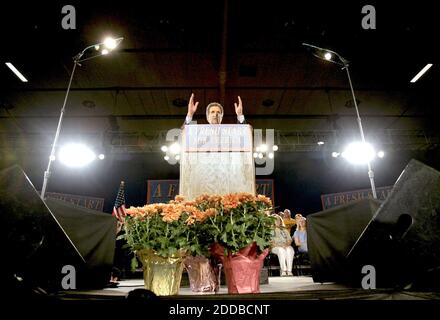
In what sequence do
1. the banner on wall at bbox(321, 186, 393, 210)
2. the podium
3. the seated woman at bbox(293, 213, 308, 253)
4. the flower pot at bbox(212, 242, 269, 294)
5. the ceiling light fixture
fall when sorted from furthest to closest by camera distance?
the banner on wall at bbox(321, 186, 393, 210)
the seated woman at bbox(293, 213, 308, 253)
the ceiling light fixture
the podium
the flower pot at bbox(212, 242, 269, 294)

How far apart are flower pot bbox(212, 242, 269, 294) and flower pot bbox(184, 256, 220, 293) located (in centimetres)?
27

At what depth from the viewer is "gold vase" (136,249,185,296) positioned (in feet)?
5.33

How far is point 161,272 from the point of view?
5.38 feet

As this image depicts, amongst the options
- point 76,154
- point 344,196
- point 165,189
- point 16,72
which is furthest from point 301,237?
point 16,72

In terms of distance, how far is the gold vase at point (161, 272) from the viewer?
1.63 m

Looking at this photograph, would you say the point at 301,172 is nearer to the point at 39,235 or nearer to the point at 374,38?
the point at 374,38

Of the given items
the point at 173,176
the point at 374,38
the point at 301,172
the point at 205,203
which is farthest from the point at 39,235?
the point at 301,172

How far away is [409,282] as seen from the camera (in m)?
1.21

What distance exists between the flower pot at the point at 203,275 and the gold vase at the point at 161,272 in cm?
22

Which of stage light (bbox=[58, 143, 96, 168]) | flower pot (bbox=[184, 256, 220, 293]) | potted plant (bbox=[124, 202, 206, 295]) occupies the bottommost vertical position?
flower pot (bbox=[184, 256, 220, 293])

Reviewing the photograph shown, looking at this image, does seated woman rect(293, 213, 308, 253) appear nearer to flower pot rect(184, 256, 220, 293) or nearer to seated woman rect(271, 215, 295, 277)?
seated woman rect(271, 215, 295, 277)

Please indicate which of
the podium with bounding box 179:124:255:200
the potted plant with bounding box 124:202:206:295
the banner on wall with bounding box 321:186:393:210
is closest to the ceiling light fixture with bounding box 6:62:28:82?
the podium with bounding box 179:124:255:200

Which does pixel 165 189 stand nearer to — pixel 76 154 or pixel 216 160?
pixel 76 154
